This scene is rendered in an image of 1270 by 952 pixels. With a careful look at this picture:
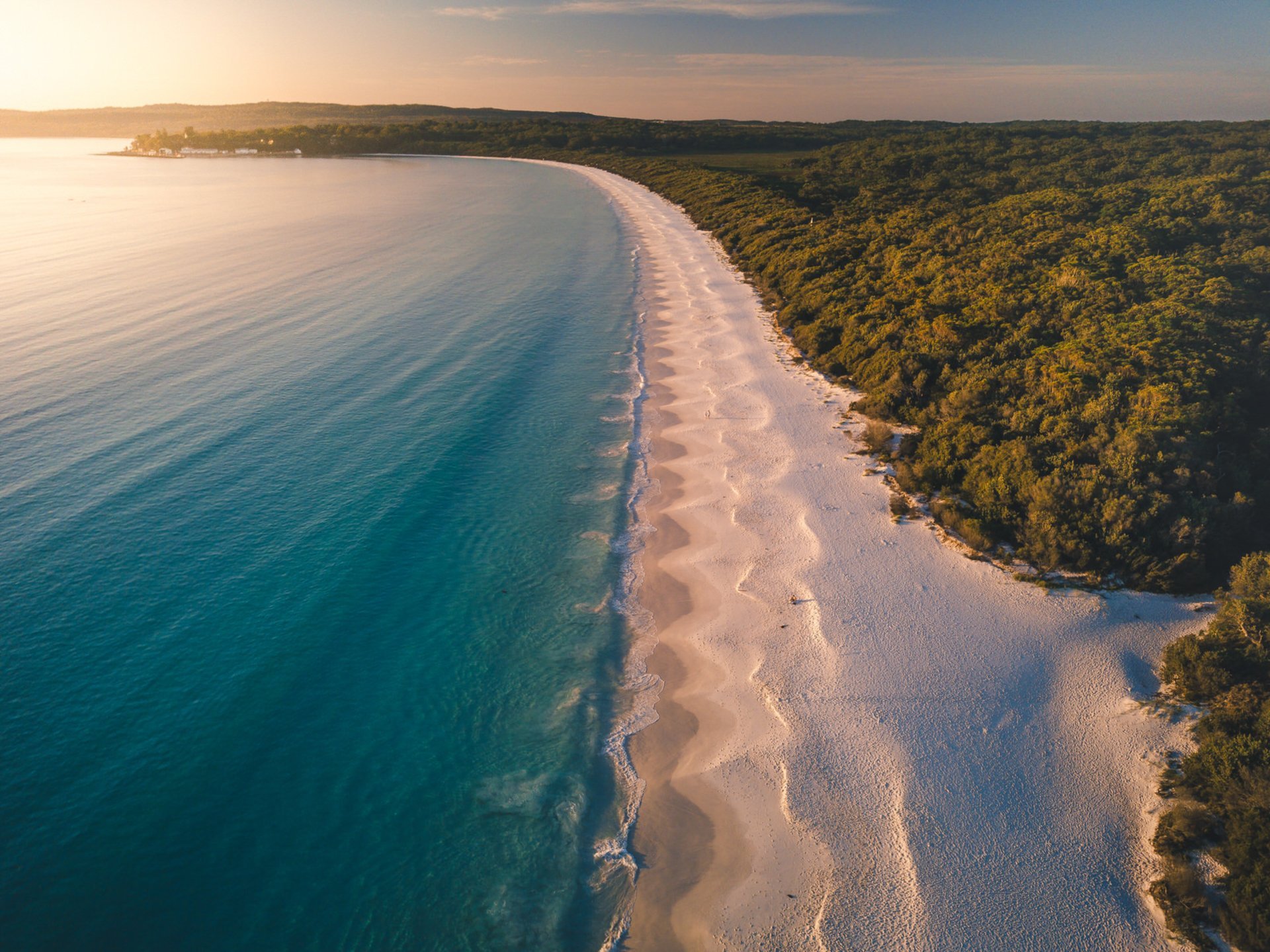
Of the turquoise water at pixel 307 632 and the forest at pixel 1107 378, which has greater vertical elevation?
the forest at pixel 1107 378

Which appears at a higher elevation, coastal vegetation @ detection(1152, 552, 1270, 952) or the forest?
the forest

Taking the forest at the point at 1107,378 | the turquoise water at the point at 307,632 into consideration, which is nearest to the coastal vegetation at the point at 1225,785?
the forest at the point at 1107,378

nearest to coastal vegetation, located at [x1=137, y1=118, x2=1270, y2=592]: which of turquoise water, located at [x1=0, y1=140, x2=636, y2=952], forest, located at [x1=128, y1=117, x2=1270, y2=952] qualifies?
forest, located at [x1=128, y1=117, x2=1270, y2=952]

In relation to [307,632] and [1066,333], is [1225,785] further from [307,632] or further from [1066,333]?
[1066,333]

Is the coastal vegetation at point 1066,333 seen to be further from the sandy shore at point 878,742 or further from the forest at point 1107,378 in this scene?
the sandy shore at point 878,742

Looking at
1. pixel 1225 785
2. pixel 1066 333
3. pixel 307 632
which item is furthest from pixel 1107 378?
pixel 307 632

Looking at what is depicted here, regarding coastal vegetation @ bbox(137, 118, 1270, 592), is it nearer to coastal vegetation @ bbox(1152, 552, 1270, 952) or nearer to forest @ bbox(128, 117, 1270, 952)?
forest @ bbox(128, 117, 1270, 952)
